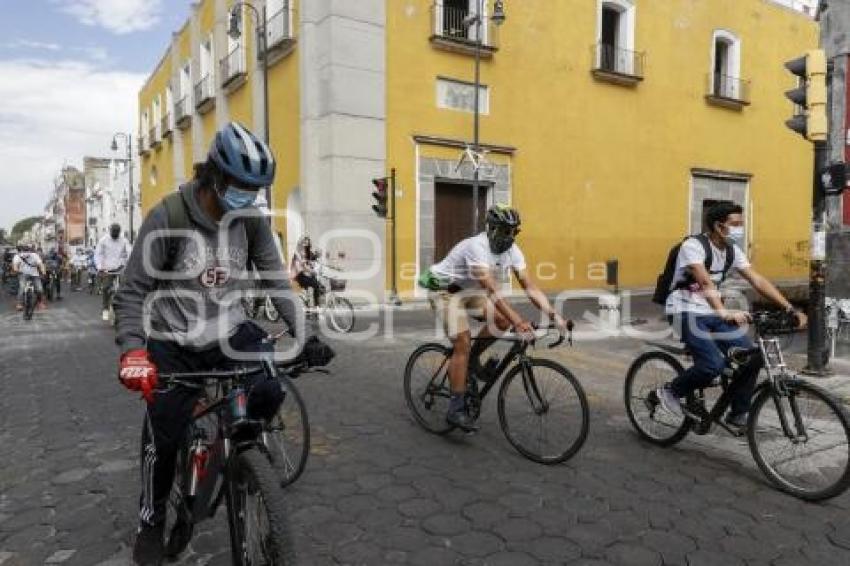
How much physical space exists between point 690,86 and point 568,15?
578cm

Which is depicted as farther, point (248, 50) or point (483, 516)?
point (248, 50)

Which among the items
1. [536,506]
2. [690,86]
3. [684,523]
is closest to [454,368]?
[536,506]

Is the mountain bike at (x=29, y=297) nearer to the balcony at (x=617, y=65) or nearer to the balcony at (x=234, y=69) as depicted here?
the balcony at (x=234, y=69)

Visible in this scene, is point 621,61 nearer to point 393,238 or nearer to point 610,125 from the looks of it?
point 610,125

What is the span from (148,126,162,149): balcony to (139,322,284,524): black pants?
30.9m

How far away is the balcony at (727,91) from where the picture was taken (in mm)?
22531

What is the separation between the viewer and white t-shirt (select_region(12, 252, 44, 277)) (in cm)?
1370

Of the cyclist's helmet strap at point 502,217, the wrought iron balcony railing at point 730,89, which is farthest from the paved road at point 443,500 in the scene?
the wrought iron balcony railing at point 730,89

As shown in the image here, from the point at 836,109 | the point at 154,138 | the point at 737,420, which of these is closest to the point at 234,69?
the point at 154,138

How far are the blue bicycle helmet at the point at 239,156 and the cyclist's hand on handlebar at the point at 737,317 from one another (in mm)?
3099

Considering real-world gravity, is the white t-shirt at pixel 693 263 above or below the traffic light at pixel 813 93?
below

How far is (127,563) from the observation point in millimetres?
3170

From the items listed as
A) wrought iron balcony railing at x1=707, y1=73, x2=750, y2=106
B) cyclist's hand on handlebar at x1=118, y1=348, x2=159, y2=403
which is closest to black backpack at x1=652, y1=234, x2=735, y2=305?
cyclist's hand on handlebar at x1=118, y1=348, x2=159, y2=403

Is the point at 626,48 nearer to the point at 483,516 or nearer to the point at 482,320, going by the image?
the point at 482,320
